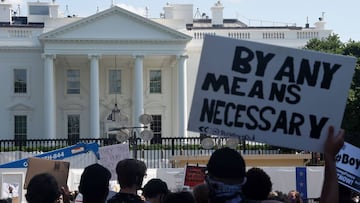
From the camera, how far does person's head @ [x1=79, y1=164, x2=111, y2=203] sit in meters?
5.80

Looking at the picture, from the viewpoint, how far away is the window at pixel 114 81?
189 feet

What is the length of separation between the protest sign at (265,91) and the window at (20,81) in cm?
5162

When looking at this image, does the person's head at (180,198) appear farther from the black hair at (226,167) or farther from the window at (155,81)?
the window at (155,81)

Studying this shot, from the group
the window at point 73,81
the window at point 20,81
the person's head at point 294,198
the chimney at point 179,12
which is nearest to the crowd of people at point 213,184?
the person's head at point 294,198

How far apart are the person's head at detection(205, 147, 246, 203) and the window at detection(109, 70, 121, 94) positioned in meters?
52.5

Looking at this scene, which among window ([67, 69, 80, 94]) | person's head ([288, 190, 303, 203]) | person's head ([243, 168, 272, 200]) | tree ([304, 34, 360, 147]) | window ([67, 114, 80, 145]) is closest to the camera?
person's head ([243, 168, 272, 200])

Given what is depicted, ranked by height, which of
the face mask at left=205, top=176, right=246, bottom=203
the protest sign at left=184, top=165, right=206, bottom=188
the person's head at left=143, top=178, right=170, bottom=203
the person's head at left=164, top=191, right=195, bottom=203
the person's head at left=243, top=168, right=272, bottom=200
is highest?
the face mask at left=205, top=176, right=246, bottom=203

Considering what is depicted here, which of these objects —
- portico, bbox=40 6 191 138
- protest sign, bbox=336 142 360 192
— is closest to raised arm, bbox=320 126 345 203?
protest sign, bbox=336 142 360 192

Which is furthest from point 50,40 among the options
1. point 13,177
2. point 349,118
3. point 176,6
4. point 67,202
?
point 67,202

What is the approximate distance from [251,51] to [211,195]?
98 cm

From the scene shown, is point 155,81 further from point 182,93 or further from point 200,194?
point 200,194

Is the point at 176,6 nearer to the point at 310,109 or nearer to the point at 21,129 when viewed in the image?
the point at 21,129

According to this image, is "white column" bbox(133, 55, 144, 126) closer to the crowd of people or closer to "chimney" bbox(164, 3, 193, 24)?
"chimney" bbox(164, 3, 193, 24)

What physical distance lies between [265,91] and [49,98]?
4957 centimetres
